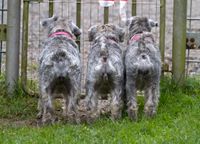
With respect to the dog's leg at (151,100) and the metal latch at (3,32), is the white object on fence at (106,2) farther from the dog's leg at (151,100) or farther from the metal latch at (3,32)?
the dog's leg at (151,100)

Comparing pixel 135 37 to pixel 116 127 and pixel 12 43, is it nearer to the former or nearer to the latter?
pixel 116 127

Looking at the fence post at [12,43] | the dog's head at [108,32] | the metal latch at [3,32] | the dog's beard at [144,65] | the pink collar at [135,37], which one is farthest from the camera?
the metal latch at [3,32]

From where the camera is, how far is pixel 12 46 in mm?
9977

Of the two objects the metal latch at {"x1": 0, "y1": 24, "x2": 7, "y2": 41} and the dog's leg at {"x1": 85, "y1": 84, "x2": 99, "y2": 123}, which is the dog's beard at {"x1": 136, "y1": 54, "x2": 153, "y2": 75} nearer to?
the dog's leg at {"x1": 85, "y1": 84, "x2": 99, "y2": 123}

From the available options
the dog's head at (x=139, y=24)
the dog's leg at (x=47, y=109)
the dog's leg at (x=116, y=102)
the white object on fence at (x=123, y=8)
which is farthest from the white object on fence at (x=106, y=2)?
the dog's leg at (x=47, y=109)

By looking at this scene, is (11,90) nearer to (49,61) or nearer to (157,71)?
(49,61)

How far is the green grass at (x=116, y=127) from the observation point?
7.19 meters

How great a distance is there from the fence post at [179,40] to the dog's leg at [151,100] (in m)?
1.47

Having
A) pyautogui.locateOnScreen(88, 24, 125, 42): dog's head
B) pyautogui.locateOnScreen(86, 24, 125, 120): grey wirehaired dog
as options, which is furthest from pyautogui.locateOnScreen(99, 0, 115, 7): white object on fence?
pyautogui.locateOnScreen(86, 24, 125, 120): grey wirehaired dog

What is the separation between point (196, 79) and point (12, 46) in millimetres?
3251

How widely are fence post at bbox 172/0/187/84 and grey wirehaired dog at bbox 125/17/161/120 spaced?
133 cm

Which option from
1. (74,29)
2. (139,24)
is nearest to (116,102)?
(74,29)

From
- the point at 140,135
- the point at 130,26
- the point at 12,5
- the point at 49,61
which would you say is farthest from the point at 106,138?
the point at 12,5

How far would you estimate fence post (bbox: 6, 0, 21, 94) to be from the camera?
32.7 ft
